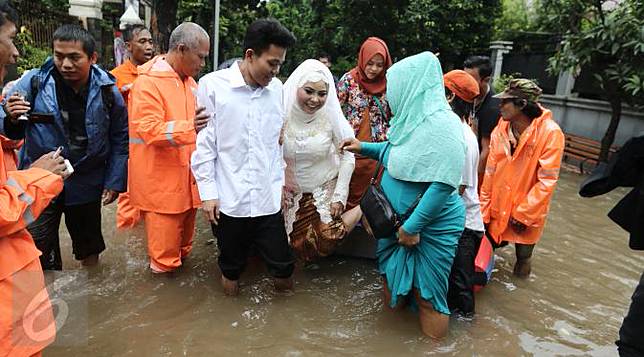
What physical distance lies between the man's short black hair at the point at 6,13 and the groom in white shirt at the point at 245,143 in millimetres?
1138

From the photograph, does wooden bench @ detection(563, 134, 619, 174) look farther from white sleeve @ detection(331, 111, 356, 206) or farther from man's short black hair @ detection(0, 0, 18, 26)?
man's short black hair @ detection(0, 0, 18, 26)

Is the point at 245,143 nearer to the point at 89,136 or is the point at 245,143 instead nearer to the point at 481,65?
the point at 89,136

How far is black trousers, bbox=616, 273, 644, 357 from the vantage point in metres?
1.75

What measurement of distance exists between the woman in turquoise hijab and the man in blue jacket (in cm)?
177

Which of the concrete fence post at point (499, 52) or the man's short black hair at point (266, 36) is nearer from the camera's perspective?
the man's short black hair at point (266, 36)

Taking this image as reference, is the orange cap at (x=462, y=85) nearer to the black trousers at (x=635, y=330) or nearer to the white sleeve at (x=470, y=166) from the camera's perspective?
the white sleeve at (x=470, y=166)

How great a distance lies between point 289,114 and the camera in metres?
3.23

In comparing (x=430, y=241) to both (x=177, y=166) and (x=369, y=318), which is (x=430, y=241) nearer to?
(x=369, y=318)

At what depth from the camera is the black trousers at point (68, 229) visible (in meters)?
2.81

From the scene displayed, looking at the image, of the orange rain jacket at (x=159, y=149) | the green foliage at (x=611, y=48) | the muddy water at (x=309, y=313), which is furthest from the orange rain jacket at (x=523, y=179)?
the green foliage at (x=611, y=48)

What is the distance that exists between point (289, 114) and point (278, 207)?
0.66 m

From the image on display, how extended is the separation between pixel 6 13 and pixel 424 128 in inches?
74.8

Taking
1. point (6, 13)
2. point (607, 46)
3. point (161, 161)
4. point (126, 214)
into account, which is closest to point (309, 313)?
point (161, 161)

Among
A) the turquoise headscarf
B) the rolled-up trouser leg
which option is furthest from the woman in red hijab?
the rolled-up trouser leg
